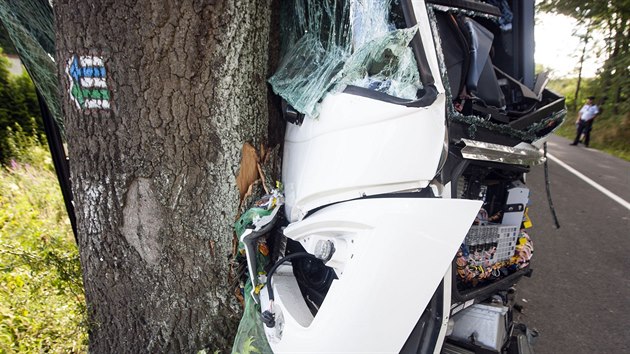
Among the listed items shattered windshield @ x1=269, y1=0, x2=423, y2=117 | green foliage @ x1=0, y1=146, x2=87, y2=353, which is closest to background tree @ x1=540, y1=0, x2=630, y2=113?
shattered windshield @ x1=269, y1=0, x2=423, y2=117

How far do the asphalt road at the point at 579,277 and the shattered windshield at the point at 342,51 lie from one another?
8.02 ft

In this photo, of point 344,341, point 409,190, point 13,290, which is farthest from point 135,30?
point 13,290

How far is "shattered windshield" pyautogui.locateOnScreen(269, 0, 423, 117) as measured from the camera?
159 cm

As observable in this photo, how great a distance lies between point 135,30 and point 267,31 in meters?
0.59

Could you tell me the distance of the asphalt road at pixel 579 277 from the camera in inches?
120

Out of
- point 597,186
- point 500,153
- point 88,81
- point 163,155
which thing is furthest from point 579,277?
point 597,186

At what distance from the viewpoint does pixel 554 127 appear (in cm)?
237

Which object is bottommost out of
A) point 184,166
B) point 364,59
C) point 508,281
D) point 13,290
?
point 13,290

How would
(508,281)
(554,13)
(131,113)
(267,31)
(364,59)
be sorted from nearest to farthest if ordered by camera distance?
1. (364,59)
2. (131,113)
3. (267,31)
4. (508,281)
5. (554,13)

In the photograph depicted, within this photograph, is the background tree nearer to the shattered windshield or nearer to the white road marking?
the white road marking

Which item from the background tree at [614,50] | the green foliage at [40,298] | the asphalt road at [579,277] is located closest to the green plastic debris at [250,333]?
the green foliage at [40,298]

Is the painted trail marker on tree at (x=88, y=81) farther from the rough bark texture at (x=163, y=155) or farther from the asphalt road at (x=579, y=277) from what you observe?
the asphalt road at (x=579, y=277)

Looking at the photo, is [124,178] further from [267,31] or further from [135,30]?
[267,31]

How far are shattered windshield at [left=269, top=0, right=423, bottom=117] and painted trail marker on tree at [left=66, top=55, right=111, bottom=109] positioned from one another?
2.50 feet
